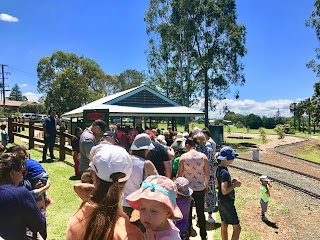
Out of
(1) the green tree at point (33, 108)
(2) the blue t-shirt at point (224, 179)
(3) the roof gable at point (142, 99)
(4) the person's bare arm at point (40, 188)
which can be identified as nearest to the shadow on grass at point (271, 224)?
(2) the blue t-shirt at point (224, 179)

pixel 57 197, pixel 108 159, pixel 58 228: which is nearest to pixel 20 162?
pixel 108 159

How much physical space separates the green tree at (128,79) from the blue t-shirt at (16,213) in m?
64.2

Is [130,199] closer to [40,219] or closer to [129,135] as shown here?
[40,219]

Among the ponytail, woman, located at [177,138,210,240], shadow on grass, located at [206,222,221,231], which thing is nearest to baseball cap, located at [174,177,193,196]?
woman, located at [177,138,210,240]

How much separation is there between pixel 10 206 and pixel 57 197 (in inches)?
190

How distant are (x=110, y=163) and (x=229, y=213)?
3.22 m

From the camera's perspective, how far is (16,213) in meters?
2.64

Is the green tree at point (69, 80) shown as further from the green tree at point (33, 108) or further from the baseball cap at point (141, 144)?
the baseball cap at point (141, 144)

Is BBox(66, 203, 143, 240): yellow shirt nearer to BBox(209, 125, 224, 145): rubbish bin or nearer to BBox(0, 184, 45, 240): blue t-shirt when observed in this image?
BBox(0, 184, 45, 240): blue t-shirt

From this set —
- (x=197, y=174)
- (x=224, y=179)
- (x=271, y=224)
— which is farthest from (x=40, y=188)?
(x=271, y=224)

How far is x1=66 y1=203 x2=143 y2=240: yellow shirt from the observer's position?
1.80 m

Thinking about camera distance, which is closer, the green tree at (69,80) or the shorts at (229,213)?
the shorts at (229,213)

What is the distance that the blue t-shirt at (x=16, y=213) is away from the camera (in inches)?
102

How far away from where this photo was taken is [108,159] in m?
2.03
